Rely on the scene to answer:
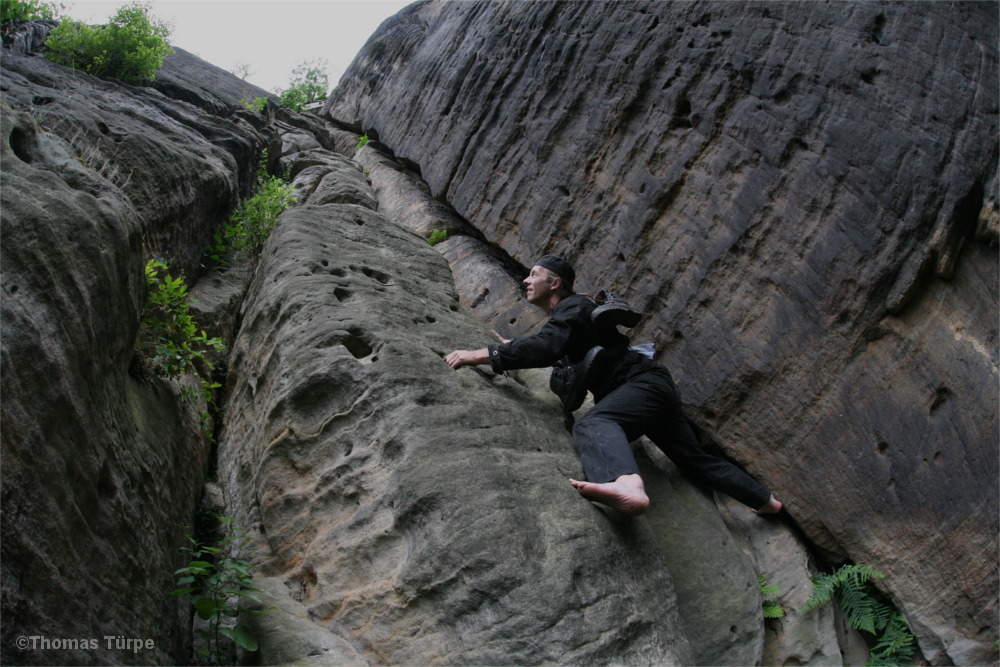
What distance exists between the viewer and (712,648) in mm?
5359

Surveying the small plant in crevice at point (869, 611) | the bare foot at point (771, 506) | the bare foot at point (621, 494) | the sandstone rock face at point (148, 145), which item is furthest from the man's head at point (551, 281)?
the sandstone rock face at point (148, 145)

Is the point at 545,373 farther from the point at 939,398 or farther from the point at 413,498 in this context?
the point at 939,398

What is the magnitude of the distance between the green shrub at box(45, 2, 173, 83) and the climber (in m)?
8.62

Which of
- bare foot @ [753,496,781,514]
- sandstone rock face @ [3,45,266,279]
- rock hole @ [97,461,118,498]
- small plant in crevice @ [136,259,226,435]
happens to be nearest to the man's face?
bare foot @ [753,496,781,514]

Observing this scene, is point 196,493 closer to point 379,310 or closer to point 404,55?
point 379,310

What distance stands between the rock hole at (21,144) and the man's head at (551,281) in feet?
14.2

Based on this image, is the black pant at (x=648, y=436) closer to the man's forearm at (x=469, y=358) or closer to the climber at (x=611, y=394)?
the climber at (x=611, y=394)

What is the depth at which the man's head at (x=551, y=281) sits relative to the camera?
270 inches

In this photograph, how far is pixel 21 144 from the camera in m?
4.72

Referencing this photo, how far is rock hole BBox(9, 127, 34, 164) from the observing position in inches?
184

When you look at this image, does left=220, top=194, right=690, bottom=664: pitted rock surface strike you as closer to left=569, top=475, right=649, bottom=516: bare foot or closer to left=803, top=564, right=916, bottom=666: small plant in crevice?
left=569, top=475, right=649, bottom=516: bare foot

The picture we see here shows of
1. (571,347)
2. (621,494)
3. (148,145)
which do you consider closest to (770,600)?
(621,494)

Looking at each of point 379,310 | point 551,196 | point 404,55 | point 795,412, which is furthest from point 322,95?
point 795,412

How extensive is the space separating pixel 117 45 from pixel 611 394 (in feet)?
33.2
